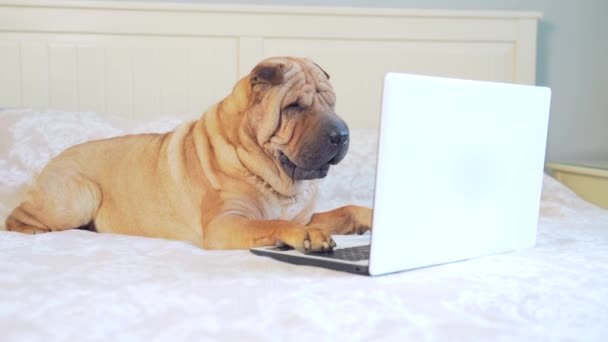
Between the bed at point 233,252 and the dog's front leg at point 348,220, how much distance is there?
37 cm

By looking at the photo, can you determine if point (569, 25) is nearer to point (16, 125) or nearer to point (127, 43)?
point (127, 43)

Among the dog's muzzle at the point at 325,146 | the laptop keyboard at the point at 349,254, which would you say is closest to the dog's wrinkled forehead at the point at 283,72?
the dog's muzzle at the point at 325,146

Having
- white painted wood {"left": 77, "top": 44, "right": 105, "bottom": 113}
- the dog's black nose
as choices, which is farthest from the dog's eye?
white painted wood {"left": 77, "top": 44, "right": 105, "bottom": 113}

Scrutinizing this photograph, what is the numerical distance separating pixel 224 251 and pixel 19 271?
41 cm

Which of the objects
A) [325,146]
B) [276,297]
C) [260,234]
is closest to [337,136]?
[325,146]

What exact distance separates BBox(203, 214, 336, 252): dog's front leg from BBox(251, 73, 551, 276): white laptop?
2 centimetres

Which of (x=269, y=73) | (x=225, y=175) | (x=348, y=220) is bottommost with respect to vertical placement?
(x=348, y=220)

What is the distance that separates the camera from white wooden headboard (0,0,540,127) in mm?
2619

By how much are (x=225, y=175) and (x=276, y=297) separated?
718 millimetres

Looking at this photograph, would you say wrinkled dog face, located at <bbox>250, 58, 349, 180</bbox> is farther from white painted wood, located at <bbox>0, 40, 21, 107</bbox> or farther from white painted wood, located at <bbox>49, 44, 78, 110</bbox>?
white painted wood, located at <bbox>0, 40, 21, 107</bbox>

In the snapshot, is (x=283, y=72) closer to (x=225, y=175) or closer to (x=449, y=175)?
(x=225, y=175)

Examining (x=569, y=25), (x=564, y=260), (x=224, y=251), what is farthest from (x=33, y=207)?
(x=569, y=25)

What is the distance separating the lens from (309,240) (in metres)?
Result: 1.25

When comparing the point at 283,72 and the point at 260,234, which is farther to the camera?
the point at 283,72
